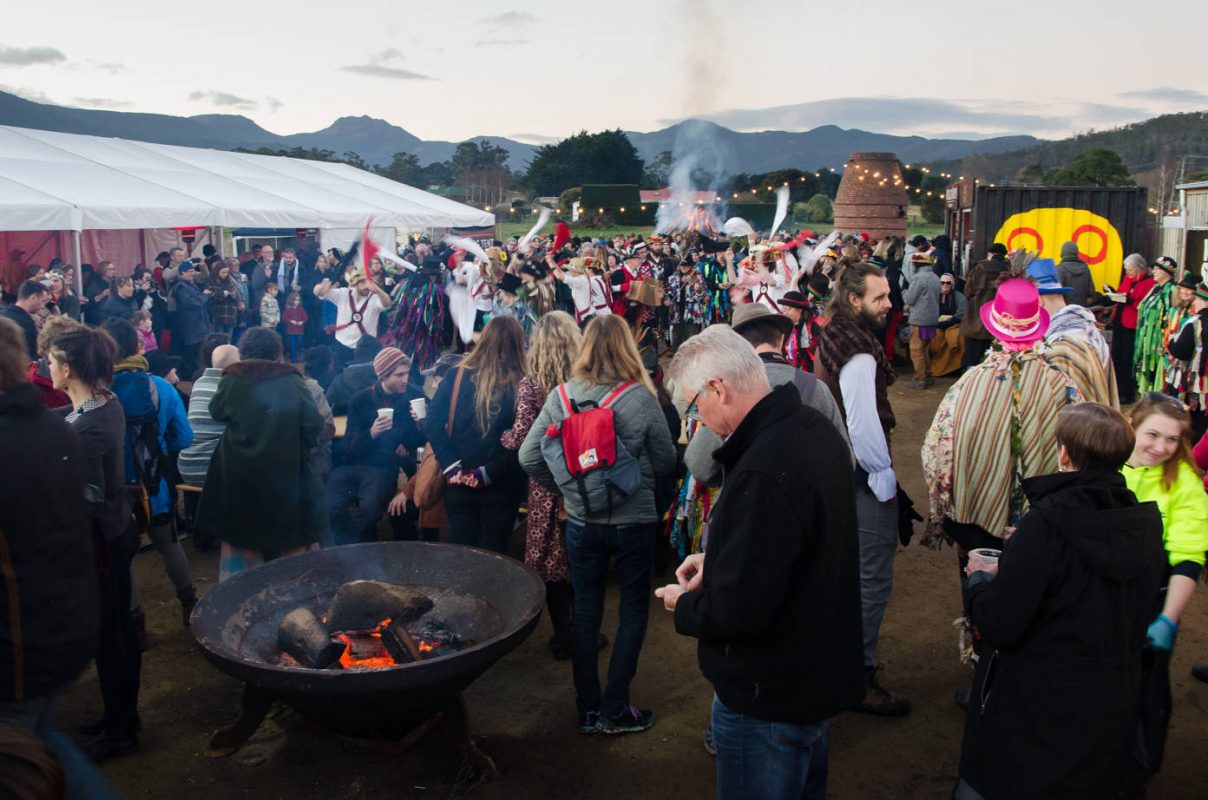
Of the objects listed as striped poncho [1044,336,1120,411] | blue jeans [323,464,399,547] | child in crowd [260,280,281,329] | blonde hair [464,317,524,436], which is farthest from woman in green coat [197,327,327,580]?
child in crowd [260,280,281,329]

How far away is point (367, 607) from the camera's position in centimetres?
409

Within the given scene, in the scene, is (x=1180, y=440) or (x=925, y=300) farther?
(x=925, y=300)

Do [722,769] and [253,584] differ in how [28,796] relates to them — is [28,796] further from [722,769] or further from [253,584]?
[253,584]

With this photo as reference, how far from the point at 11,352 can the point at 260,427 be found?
1798mm

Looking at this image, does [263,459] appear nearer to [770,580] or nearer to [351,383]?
[351,383]

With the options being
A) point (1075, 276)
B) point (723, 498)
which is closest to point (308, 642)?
point (723, 498)

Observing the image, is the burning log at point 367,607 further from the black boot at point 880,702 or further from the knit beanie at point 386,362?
the black boot at point 880,702

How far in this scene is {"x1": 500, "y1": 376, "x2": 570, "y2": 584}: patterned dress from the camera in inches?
178

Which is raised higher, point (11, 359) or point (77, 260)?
point (77, 260)

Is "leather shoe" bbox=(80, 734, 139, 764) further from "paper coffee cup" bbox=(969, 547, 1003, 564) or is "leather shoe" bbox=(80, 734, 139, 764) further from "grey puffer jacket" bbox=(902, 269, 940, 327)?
"grey puffer jacket" bbox=(902, 269, 940, 327)

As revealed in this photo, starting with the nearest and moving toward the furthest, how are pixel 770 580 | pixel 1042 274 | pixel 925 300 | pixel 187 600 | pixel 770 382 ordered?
1. pixel 770 580
2. pixel 770 382
3. pixel 187 600
4. pixel 1042 274
5. pixel 925 300

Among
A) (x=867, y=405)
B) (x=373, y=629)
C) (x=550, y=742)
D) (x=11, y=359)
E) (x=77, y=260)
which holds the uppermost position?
(x=77, y=260)

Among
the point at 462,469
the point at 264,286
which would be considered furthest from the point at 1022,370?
the point at 264,286

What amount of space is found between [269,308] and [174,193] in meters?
2.43
